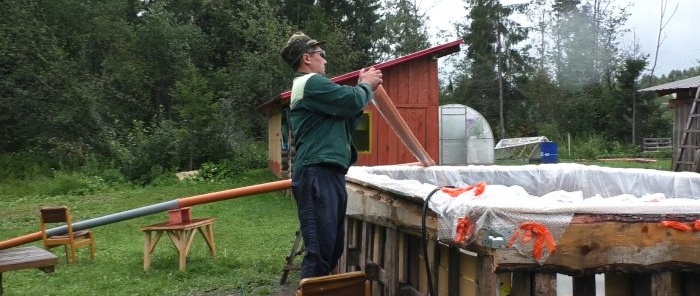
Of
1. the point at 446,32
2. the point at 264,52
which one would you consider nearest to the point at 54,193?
the point at 264,52

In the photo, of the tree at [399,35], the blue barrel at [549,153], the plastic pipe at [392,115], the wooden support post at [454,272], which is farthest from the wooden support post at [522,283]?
the tree at [399,35]

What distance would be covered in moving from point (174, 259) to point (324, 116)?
15.8 ft

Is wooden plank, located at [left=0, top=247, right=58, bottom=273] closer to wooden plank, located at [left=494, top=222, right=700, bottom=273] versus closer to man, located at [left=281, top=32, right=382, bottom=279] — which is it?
man, located at [left=281, top=32, right=382, bottom=279]

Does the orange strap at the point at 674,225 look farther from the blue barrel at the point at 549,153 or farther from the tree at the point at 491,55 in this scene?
the tree at the point at 491,55

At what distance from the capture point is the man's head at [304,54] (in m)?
3.12

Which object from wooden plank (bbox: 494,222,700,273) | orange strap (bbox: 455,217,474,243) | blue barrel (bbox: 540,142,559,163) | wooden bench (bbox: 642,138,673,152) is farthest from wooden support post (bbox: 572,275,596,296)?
wooden bench (bbox: 642,138,673,152)

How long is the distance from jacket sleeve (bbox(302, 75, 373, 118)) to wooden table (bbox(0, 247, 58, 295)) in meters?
2.19

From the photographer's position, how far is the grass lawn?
5.96 meters

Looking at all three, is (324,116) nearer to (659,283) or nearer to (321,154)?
(321,154)

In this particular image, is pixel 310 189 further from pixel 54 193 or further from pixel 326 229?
pixel 54 193

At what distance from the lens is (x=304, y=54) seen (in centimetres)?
312

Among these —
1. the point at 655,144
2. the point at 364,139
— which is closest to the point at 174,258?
the point at 364,139

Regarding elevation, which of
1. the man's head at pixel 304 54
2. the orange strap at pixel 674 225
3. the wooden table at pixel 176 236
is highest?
the man's head at pixel 304 54

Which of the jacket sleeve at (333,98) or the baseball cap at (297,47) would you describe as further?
the baseball cap at (297,47)
